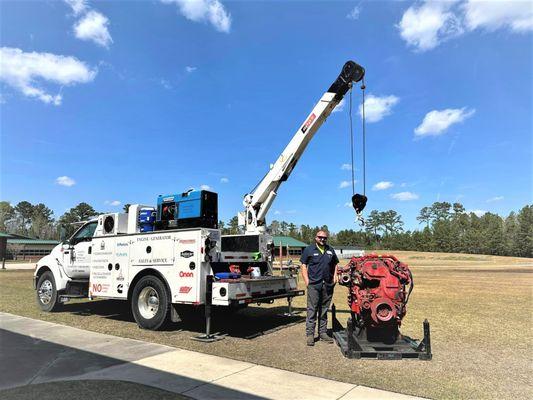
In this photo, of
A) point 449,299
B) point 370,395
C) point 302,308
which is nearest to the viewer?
point 370,395

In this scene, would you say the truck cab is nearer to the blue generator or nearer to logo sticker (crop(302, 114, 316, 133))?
the blue generator

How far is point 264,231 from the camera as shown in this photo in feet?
44.7

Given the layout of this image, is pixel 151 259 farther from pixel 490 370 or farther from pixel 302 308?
pixel 490 370

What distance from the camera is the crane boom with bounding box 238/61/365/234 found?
40.8 ft

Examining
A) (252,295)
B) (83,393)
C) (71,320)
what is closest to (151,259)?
(252,295)

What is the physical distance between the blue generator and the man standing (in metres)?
2.37

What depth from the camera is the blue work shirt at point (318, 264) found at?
789 cm

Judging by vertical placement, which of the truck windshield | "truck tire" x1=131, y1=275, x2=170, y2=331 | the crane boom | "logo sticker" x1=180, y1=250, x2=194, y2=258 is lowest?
"truck tire" x1=131, y1=275, x2=170, y2=331

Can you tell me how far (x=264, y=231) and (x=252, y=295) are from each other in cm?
555

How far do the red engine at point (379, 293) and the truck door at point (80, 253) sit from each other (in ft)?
22.5

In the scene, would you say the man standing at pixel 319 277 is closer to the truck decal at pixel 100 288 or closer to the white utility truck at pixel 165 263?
the white utility truck at pixel 165 263

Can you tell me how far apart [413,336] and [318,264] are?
2.41 m

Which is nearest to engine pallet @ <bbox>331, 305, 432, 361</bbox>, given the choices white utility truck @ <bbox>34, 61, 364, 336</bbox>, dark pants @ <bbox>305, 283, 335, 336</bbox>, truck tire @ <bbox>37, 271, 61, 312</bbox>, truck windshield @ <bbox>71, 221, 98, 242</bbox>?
dark pants @ <bbox>305, 283, 335, 336</bbox>

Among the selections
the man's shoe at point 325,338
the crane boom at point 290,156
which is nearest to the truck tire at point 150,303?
the man's shoe at point 325,338
